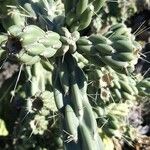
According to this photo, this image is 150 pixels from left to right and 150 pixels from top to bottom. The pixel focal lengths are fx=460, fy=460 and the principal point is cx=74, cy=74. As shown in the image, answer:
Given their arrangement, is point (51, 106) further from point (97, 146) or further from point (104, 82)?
point (97, 146)

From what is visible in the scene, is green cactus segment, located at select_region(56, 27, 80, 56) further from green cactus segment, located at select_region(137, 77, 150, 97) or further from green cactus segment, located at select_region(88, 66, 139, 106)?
green cactus segment, located at select_region(137, 77, 150, 97)

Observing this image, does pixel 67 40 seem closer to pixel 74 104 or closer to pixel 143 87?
pixel 74 104

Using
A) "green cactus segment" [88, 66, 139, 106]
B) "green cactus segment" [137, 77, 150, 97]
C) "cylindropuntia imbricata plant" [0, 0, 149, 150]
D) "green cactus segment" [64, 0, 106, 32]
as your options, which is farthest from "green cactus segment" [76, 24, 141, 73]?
"green cactus segment" [137, 77, 150, 97]

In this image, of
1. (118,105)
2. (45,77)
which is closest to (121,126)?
(118,105)

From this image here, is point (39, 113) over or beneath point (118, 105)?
over

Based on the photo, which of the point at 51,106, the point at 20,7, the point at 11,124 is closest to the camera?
the point at 20,7

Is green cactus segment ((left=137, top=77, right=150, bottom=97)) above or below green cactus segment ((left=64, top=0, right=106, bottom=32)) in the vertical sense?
below

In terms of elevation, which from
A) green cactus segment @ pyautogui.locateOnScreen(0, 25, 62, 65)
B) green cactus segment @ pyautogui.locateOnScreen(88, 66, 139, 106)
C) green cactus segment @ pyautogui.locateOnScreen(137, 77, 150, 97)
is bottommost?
green cactus segment @ pyautogui.locateOnScreen(137, 77, 150, 97)
